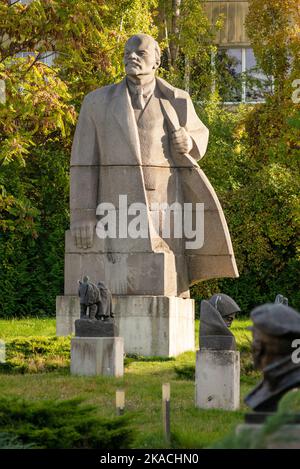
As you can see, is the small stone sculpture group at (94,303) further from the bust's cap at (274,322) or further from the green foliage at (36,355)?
the bust's cap at (274,322)

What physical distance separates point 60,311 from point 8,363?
2.86 metres

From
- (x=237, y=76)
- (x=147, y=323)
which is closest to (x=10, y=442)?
(x=147, y=323)

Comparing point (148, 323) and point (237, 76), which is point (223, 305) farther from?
point (237, 76)

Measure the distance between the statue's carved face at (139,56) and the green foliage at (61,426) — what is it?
9916 millimetres

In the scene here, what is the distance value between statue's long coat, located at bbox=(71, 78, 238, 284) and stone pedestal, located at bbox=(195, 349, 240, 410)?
533cm

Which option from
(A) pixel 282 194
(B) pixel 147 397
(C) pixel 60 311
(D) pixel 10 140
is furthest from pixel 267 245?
(B) pixel 147 397

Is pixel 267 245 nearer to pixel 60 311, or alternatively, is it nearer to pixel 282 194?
pixel 282 194

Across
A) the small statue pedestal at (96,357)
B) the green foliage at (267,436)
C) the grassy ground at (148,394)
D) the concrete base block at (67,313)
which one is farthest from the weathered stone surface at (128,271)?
the green foliage at (267,436)

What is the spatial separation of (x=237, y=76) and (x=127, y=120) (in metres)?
20.7

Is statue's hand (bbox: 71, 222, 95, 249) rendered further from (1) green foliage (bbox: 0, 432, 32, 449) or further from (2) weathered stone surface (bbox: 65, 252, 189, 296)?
(1) green foliage (bbox: 0, 432, 32, 449)

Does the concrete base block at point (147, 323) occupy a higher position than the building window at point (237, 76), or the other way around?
the building window at point (237, 76)

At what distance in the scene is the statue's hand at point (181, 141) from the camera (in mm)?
19812

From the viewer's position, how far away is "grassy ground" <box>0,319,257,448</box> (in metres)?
11.8

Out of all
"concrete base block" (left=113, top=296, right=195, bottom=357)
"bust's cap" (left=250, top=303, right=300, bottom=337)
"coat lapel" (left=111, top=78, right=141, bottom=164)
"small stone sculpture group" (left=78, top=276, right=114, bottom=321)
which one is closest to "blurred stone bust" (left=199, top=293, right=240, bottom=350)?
"small stone sculpture group" (left=78, top=276, right=114, bottom=321)
